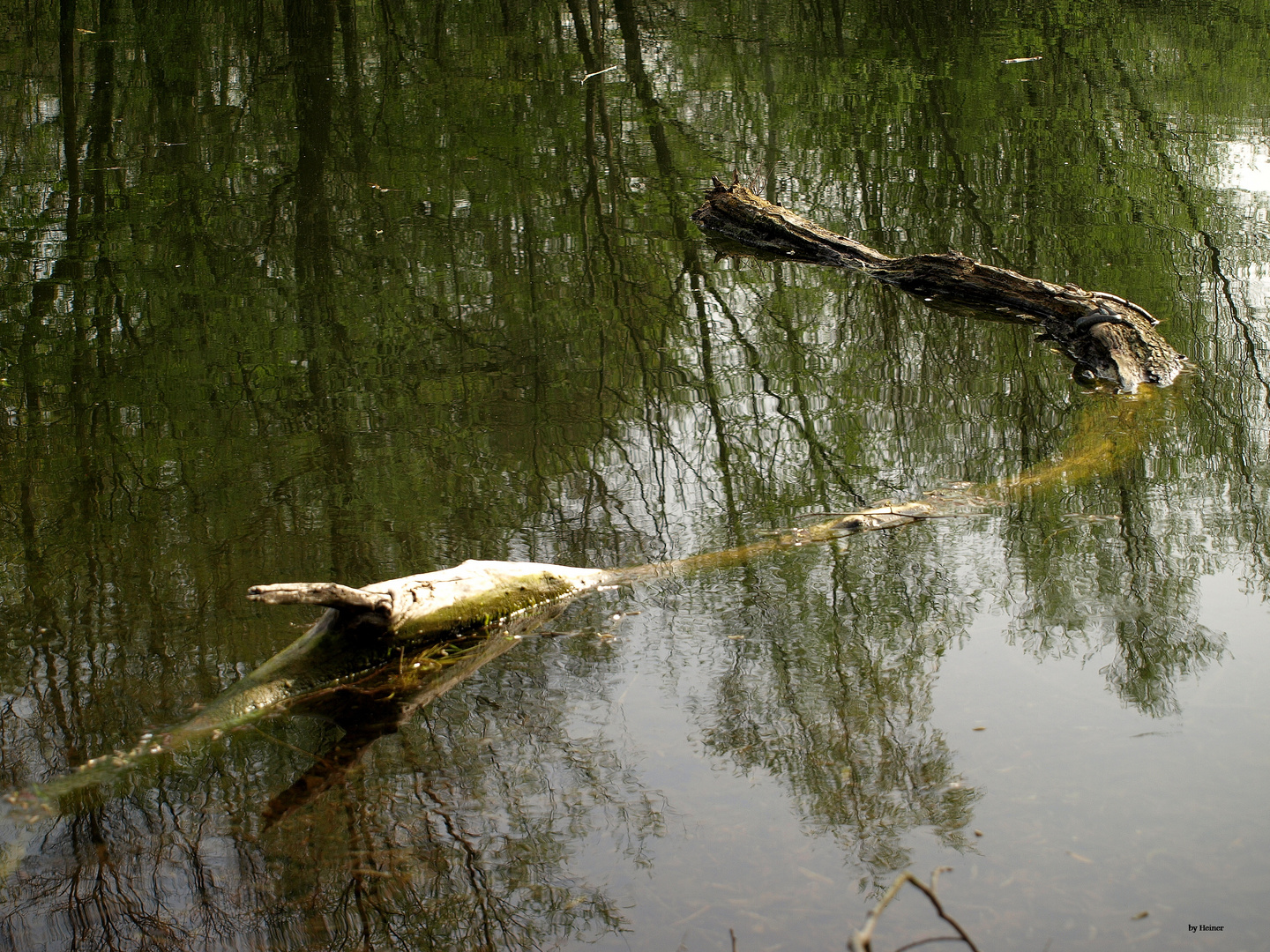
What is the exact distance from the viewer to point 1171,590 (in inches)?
208

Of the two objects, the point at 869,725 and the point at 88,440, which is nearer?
the point at 869,725

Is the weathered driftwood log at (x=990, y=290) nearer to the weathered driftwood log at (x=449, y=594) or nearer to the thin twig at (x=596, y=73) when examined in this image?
the weathered driftwood log at (x=449, y=594)

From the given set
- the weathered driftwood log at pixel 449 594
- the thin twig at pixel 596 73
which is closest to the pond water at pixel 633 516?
the weathered driftwood log at pixel 449 594

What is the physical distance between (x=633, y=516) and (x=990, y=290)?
447 cm

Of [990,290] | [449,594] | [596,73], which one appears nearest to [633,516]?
[449,594]

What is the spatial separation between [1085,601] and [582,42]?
46.1ft

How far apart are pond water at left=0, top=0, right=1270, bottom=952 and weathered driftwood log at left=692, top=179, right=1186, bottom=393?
0.27 meters

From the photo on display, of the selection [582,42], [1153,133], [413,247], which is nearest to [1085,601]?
[413,247]

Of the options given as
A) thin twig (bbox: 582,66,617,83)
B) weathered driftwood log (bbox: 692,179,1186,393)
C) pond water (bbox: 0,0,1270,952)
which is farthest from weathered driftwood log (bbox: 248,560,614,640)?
thin twig (bbox: 582,66,617,83)

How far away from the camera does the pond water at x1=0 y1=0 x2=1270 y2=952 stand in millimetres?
3650

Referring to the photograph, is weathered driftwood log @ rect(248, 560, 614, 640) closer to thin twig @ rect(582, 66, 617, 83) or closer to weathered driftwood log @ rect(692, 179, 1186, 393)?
weathered driftwood log @ rect(692, 179, 1186, 393)

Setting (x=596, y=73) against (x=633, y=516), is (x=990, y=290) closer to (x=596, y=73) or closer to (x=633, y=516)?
(x=633, y=516)

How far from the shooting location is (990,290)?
29.3ft

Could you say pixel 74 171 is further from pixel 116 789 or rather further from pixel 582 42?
pixel 116 789
